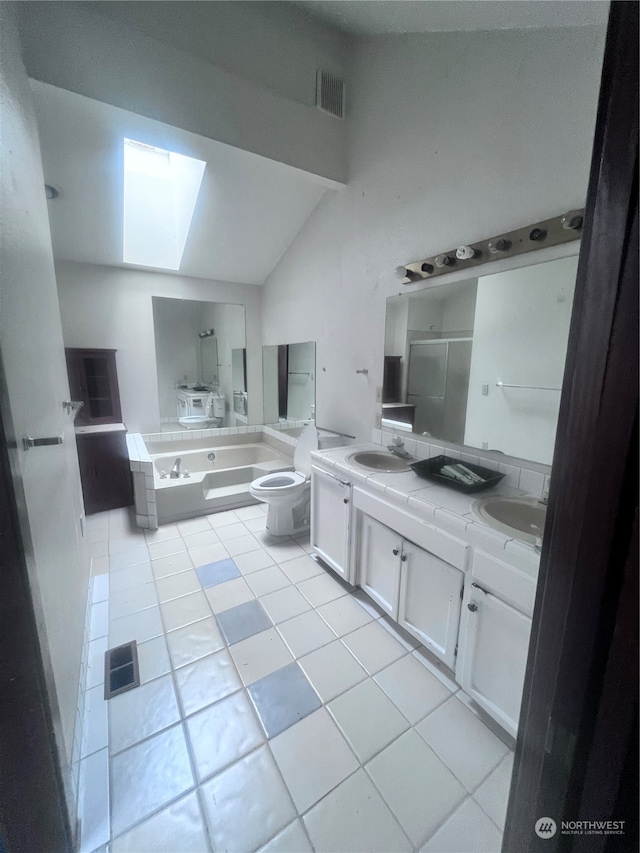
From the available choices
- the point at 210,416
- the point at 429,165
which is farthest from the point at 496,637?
the point at 210,416

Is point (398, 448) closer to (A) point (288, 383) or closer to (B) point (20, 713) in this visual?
(A) point (288, 383)

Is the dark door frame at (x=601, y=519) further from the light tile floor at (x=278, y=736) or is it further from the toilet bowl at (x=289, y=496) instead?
the toilet bowl at (x=289, y=496)

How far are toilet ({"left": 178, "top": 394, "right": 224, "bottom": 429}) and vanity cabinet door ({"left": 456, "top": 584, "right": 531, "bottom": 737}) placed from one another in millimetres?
3427

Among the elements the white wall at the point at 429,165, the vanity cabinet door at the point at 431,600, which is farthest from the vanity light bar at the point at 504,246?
the vanity cabinet door at the point at 431,600

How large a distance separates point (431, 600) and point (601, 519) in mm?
1287

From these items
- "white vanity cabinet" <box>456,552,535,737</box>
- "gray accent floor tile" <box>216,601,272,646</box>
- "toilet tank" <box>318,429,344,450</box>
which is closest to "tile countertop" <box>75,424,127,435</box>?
"toilet tank" <box>318,429,344,450</box>

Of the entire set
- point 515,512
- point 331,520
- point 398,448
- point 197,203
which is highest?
point 197,203

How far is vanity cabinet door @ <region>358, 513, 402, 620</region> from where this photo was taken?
1.66 m

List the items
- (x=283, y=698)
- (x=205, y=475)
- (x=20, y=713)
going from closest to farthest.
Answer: (x=20, y=713) → (x=283, y=698) → (x=205, y=475)

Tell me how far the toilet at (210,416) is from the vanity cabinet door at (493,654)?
11.2ft

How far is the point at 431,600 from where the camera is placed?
4.87 ft

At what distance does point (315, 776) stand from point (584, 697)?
119 centimetres

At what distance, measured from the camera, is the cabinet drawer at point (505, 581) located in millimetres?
1094

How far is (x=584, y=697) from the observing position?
43cm
